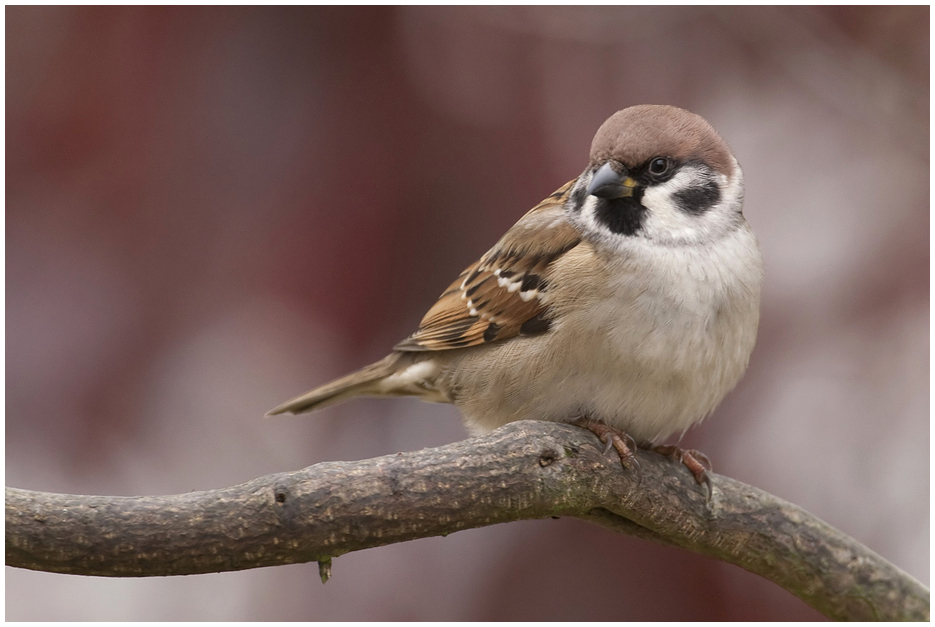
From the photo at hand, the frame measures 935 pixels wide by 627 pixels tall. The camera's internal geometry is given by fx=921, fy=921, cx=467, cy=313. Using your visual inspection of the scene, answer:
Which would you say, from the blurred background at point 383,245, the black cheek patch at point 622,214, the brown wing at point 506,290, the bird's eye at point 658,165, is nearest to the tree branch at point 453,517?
the blurred background at point 383,245

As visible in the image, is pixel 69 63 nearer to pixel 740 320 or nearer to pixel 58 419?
pixel 58 419

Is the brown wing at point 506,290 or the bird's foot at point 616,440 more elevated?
the brown wing at point 506,290

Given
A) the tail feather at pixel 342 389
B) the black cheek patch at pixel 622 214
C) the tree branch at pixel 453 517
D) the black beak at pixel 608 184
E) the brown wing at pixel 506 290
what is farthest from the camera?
the tail feather at pixel 342 389

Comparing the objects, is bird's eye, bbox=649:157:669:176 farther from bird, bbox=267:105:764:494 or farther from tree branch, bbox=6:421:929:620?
tree branch, bbox=6:421:929:620

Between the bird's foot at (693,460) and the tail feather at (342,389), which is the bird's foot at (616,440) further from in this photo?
the tail feather at (342,389)

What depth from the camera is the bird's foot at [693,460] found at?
6.90ft

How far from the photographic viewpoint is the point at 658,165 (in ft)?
6.49

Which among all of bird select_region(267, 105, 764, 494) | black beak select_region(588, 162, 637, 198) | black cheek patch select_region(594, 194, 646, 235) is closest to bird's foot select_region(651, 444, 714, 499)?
bird select_region(267, 105, 764, 494)

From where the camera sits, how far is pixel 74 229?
2.08m

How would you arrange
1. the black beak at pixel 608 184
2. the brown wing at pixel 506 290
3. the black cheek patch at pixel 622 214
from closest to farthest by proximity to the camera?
the black beak at pixel 608 184 < the black cheek patch at pixel 622 214 < the brown wing at pixel 506 290

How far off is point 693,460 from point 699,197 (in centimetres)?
60

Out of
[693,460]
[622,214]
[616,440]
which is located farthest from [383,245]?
[693,460]

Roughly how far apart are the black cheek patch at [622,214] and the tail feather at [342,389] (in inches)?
26.2

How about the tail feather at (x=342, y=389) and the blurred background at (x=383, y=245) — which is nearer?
the blurred background at (x=383, y=245)
